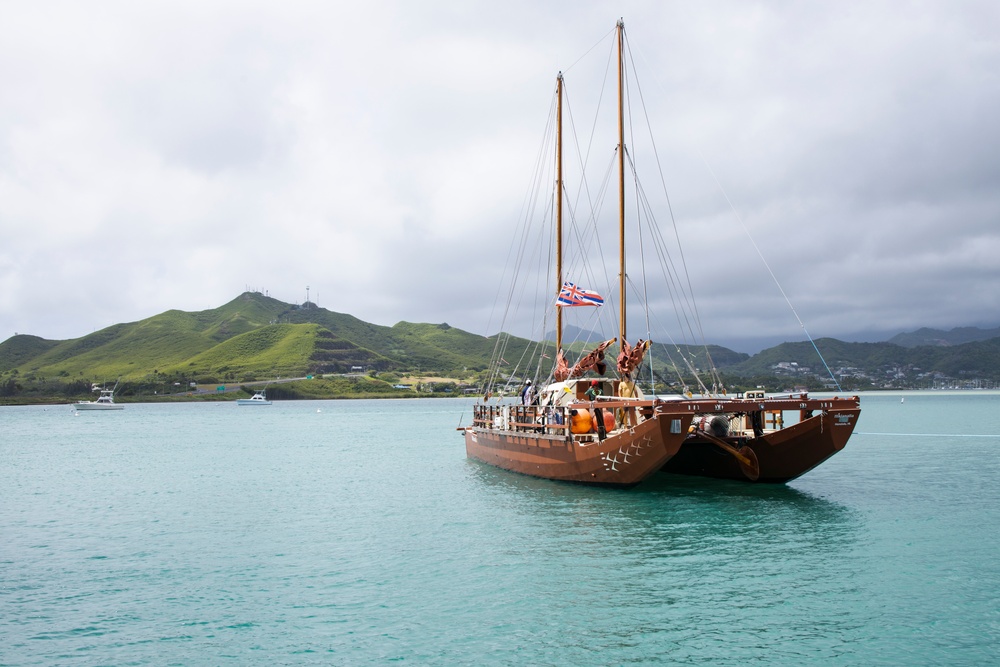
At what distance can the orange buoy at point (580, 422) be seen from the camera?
27.4 meters

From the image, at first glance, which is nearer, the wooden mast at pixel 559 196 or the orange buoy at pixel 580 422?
the orange buoy at pixel 580 422

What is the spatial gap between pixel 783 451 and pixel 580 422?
789cm

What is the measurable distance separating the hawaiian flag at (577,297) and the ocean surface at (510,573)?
8747 millimetres

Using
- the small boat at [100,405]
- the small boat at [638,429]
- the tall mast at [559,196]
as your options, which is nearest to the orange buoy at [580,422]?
the small boat at [638,429]

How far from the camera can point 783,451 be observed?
2756 centimetres

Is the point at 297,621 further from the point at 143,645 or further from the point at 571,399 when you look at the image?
the point at 571,399

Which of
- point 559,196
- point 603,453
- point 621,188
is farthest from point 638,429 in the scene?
point 559,196

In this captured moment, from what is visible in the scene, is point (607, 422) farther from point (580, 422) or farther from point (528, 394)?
point (528, 394)

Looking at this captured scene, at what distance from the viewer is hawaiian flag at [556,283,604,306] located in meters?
34.7

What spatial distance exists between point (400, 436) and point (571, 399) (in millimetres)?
45385

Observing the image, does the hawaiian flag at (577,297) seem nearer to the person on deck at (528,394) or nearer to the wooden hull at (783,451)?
the person on deck at (528,394)

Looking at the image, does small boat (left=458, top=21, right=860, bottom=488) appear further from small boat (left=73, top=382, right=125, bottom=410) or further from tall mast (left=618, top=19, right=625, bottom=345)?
small boat (left=73, top=382, right=125, bottom=410)

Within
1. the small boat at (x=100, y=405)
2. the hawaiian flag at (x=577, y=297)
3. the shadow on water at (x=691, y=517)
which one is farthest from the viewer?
the small boat at (x=100, y=405)

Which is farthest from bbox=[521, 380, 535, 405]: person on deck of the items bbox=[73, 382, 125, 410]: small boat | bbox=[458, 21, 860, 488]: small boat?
bbox=[73, 382, 125, 410]: small boat
